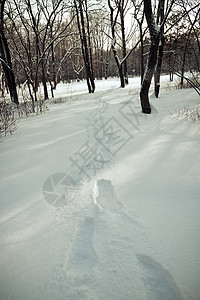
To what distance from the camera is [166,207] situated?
149 centimetres

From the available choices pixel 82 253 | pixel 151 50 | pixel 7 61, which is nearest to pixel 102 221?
pixel 82 253

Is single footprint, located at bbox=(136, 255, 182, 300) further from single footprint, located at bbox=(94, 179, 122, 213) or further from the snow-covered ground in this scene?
single footprint, located at bbox=(94, 179, 122, 213)

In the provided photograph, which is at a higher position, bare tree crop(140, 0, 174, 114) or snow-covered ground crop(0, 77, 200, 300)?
bare tree crop(140, 0, 174, 114)

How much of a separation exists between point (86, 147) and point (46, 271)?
79.3 inches

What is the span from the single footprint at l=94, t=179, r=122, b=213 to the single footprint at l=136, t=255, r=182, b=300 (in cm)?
51

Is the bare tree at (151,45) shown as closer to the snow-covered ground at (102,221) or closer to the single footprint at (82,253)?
the snow-covered ground at (102,221)

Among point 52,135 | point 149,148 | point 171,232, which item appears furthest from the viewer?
point 52,135

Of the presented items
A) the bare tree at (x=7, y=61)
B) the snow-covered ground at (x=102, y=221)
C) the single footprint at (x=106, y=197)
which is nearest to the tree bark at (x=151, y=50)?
the snow-covered ground at (x=102, y=221)

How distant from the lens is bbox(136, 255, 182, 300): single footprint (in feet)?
3.02

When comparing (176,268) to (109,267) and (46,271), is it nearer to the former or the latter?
(109,267)

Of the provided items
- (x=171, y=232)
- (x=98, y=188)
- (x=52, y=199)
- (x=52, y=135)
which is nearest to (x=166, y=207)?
(x=171, y=232)

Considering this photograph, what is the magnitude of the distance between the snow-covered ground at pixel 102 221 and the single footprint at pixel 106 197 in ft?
0.04


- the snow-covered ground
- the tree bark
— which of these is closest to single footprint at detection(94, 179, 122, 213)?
the snow-covered ground

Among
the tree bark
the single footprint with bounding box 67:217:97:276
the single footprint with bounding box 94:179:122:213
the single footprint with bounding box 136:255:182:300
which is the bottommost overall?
the single footprint with bounding box 136:255:182:300
